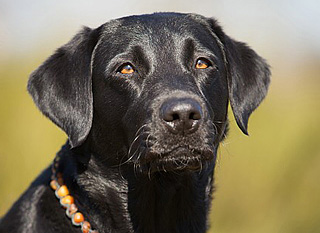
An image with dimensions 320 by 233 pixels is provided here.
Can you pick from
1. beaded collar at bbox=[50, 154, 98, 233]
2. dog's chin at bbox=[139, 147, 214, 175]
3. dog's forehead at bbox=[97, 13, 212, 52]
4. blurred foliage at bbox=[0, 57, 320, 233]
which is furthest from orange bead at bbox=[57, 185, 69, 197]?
blurred foliage at bbox=[0, 57, 320, 233]

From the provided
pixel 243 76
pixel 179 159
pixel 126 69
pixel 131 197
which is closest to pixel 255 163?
pixel 243 76

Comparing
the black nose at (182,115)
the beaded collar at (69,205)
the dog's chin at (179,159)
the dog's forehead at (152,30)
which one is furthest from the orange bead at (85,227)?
the dog's forehead at (152,30)

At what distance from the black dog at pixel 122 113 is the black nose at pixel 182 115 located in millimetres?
289

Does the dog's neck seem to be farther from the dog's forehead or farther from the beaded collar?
the dog's forehead

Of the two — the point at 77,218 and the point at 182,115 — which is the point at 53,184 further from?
the point at 182,115

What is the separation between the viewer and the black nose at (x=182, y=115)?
119 inches

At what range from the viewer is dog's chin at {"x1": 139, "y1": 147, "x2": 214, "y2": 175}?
10.3 feet

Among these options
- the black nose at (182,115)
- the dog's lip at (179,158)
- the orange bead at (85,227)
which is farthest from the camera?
the orange bead at (85,227)

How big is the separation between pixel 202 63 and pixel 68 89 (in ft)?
2.92

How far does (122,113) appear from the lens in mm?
3529

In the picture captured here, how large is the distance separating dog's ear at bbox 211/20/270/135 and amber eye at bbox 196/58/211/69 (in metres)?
0.31

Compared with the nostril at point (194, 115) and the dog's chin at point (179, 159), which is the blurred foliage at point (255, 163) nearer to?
the dog's chin at point (179, 159)

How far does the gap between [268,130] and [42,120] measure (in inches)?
134

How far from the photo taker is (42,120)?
28.0 ft
